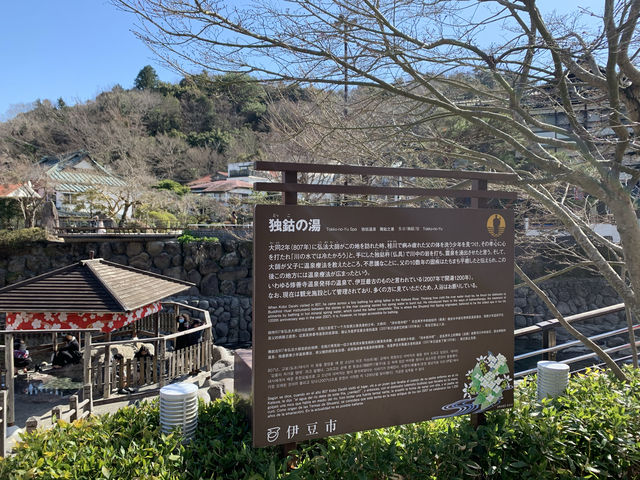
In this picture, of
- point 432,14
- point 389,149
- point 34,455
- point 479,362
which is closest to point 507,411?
point 479,362

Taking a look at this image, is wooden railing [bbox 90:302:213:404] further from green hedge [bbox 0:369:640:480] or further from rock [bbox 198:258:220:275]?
rock [bbox 198:258:220:275]

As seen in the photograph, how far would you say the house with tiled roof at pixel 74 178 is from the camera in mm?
26094

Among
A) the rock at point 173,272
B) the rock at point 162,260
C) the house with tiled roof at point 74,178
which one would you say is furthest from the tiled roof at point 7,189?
the rock at point 173,272

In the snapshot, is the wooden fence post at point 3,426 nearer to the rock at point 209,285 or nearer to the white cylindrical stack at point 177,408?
the white cylindrical stack at point 177,408

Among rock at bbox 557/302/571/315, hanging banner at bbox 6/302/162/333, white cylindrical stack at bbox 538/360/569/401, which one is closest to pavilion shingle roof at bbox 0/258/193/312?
hanging banner at bbox 6/302/162/333

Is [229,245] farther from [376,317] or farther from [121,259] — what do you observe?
[376,317]

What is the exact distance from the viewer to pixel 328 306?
2789 mm

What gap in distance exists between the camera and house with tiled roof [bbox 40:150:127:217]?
26094 millimetres

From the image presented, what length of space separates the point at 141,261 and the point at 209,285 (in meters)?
3.09

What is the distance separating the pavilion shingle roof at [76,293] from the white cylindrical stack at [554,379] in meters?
6.29

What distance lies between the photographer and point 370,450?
2.84 metres

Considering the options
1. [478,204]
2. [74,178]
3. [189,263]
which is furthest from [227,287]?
[478,204]

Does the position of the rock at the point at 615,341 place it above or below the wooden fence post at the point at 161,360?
below

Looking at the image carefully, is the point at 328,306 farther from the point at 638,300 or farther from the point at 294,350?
the point at 638,300
